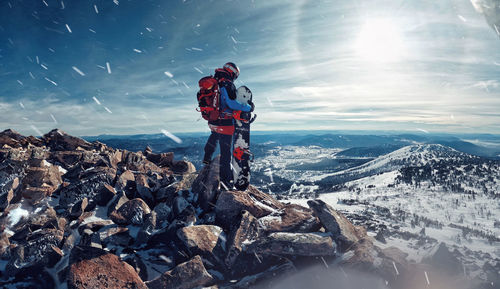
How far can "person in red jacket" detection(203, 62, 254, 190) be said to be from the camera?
889 centimetres

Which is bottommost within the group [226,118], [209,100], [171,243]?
[171,243]

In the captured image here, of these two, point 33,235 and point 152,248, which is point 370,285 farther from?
point 33,235

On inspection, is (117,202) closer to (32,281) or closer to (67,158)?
(32,281)

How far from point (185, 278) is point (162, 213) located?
3.23 m

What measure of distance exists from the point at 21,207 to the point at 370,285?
427 inches

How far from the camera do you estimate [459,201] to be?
45219mm

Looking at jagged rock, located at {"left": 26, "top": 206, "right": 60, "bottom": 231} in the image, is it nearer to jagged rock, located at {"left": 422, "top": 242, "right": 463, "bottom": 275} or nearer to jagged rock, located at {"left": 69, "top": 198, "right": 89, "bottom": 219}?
jagged rock, located at {"left": 69, "top": 198, "right": 89, "bottom": 219}

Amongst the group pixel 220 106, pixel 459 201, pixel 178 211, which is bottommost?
pixel 459 201

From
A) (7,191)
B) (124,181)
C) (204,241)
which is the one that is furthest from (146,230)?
(7,191)

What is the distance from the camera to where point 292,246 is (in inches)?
242

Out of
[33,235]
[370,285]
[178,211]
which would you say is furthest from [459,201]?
[33,235]

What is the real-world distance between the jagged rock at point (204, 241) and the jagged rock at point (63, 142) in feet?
43.4

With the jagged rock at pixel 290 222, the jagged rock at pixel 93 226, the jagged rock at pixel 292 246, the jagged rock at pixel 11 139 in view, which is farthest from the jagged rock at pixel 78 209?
the jagged rock at pixel 11 139

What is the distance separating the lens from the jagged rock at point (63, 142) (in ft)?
50.5
